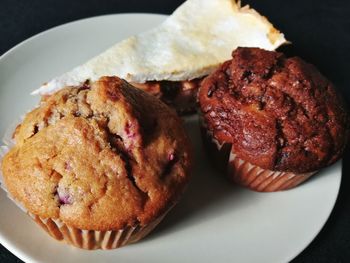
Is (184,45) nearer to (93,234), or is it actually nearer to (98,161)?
(98,161)

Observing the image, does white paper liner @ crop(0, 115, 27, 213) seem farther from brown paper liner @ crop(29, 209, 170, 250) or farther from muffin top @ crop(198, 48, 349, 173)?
muffin top @ crop(198, 48, 349, 173)

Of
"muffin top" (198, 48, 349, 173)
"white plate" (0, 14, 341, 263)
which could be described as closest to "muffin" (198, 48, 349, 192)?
"muffin top" (198, 48, 349, 173)

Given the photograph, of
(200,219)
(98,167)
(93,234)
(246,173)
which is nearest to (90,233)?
(93,234)

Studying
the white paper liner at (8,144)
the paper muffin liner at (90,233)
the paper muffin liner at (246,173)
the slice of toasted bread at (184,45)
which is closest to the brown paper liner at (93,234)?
the paper muffin liner at (90,233)

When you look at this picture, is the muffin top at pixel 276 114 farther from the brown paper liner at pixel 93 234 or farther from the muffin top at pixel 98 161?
the brown paper liner at pixel 93 234

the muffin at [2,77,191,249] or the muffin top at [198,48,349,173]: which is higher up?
the muffin at [2,77,191,249]

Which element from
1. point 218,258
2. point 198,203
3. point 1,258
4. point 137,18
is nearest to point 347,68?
point 137,18

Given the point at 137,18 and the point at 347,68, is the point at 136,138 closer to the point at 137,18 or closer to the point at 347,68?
the point at 137,18
